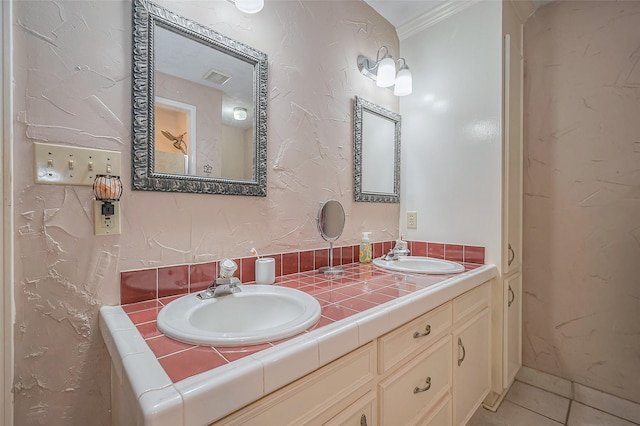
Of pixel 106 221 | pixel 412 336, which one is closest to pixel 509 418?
pixel 412 336

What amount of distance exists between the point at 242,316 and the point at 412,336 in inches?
21.5

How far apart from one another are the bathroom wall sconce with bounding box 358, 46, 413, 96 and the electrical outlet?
28.0 inches

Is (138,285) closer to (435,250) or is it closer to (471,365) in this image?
(471,365)

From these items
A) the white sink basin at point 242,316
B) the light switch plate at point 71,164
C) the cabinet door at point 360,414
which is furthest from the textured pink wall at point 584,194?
the light switch plate at point 71,164

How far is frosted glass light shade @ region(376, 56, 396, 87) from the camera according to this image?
153cm

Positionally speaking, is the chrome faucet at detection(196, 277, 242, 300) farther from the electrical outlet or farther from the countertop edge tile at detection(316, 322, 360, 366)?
the electrical outlet

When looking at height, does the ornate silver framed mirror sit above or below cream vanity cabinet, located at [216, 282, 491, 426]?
above

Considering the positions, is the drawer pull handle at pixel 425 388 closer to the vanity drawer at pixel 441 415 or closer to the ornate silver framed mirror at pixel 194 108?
the vanity drawer at pixel 441 415

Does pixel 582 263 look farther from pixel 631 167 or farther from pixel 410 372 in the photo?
pixel 410 372

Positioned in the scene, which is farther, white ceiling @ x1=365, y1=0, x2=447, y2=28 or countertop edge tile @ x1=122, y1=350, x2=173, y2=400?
white ceiling @ x1=365, y1=0, x2=447, y2=28

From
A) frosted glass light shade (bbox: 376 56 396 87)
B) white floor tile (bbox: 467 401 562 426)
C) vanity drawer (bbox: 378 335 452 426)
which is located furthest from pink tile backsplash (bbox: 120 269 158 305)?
white floor tile (bbox: 467 401 562 426)

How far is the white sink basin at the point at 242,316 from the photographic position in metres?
0.61

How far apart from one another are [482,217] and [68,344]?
1737 mm

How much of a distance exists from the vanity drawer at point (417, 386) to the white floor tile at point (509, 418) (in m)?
0.54
